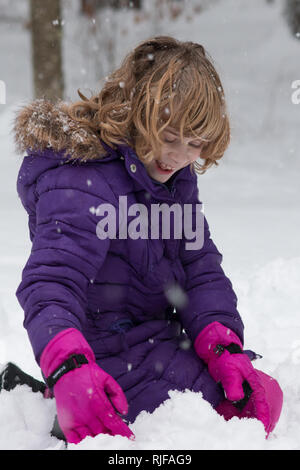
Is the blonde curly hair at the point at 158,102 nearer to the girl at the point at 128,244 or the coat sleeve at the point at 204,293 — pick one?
the girl at the point at 128,244

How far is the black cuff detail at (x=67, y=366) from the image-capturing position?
1.61m

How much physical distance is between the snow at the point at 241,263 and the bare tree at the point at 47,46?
2.91 ft

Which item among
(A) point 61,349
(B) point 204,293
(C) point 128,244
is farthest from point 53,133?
(B) point 204,293

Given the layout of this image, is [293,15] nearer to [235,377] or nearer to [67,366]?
[235,377]

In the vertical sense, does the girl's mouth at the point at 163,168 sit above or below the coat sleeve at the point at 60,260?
above

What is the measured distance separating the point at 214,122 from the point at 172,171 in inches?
9.0

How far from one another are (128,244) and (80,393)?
2.00ft

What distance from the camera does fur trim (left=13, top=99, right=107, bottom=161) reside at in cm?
195

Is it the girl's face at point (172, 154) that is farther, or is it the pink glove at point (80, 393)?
the girl's face at point (172, 154)

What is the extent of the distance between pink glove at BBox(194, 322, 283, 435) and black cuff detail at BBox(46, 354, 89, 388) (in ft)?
2.12

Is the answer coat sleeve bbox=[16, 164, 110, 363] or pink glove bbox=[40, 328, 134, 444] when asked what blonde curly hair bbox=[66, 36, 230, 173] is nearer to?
coat sleeve bbox=[16, 164, 110, 363]

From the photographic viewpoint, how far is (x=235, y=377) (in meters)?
2.06

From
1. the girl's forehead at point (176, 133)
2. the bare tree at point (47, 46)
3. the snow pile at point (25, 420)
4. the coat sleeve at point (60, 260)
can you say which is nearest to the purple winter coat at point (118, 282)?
the coat sleeve at point (60, 260)

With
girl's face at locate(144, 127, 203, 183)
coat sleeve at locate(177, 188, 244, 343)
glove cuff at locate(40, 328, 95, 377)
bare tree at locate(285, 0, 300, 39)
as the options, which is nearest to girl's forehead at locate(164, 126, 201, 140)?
girl's face at locate(144, 127, 203, 183)
